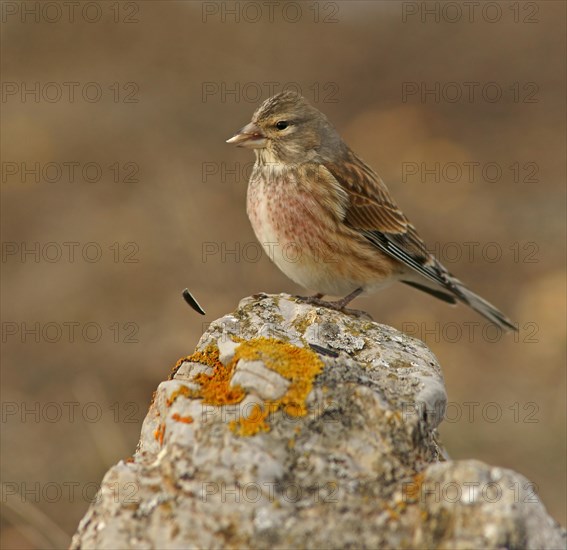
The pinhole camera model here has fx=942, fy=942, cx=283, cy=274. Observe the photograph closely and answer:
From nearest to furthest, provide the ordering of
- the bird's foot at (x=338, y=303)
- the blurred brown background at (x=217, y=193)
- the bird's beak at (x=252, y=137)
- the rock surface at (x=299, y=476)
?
the rock surface at (x=299, y=476), the bird's foot at (x=338, y=303), the bird's beak at (x=252, y=137), the blurred brown background at (x=217, y=193)

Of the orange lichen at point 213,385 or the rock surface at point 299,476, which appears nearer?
the rock surface at point 299,476

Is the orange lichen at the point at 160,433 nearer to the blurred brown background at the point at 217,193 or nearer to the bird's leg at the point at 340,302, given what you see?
the bird's leg at the point at 340,302

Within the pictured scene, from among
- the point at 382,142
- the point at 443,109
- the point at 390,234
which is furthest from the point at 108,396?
the point at 443,109

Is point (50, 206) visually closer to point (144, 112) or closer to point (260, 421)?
point (144, 112)

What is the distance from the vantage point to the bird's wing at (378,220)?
18.3 ft

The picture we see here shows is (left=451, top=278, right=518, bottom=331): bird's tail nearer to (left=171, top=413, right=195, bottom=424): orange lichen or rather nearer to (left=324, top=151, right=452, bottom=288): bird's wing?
(left=324, top=151, right=452, bottom=288): bird's wing

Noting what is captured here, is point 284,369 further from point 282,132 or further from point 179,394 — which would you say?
point 282,132

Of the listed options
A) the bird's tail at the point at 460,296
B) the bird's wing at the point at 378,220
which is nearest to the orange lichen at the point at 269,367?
the bird's wing at the point at 378,220

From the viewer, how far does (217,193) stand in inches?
490

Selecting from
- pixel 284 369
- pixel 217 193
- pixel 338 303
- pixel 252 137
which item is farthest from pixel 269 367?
→ pixel 217 193

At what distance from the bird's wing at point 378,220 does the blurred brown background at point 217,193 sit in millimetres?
2143

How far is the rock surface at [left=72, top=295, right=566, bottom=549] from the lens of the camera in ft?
8.01

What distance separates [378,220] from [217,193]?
6895mm

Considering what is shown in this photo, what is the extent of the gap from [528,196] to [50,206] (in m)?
6.14
